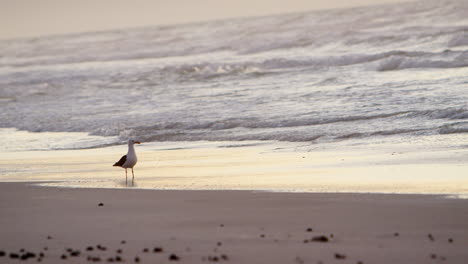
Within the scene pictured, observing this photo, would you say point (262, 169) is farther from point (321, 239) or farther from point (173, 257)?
point (173, 257)

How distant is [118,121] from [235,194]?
1001cm

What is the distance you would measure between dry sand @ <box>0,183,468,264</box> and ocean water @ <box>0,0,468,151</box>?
4.56m

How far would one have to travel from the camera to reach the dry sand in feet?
17.6

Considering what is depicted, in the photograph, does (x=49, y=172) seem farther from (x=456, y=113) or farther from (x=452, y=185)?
(x=456, y=113)

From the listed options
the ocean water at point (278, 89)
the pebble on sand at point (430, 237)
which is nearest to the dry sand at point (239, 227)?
the pebble on sand at point (430, 237)

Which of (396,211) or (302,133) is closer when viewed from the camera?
(396,211)

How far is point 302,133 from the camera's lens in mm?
13711

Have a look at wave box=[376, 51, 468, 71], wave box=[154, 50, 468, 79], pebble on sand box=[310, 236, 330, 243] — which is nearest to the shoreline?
pebble on sand box=[310, 236, 330, 243]

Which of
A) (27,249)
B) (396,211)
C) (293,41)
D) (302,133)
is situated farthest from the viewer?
(293,41)

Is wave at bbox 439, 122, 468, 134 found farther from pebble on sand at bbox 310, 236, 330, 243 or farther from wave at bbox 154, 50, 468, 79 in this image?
wave at bbox 154, 50, 468, 79

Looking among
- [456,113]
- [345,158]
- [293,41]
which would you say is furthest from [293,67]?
[345,158]

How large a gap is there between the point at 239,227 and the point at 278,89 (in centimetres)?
1547

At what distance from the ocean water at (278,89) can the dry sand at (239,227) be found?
4559mm

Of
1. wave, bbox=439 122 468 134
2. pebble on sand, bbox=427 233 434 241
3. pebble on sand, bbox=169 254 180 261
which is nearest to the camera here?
pebble on sand, bbox=169 254 180 261
